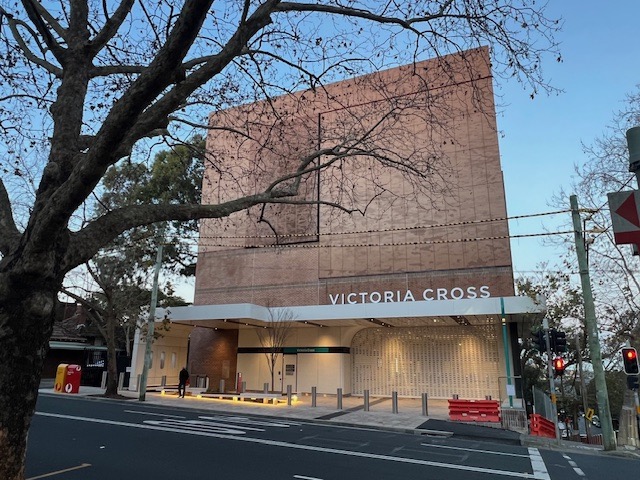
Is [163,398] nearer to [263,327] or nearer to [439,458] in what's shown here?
[263,327]

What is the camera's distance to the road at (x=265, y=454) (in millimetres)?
8008

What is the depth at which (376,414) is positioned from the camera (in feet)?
60.6

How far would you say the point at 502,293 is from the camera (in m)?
23.3

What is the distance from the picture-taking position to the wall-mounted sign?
23.8 m

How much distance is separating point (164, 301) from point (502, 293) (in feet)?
80.4

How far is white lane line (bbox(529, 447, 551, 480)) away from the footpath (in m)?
1.86

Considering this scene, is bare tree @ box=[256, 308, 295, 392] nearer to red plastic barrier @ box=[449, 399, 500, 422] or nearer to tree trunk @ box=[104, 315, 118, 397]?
tree trunk @ box=[104, 315, 118, 397]

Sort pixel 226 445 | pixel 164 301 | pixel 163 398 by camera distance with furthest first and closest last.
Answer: pixel 164 301, pixel 163 398, pixel 226 445

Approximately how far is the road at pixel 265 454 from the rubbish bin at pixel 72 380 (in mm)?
10474

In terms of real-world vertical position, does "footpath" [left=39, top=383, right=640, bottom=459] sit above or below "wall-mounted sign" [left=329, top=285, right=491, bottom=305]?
below

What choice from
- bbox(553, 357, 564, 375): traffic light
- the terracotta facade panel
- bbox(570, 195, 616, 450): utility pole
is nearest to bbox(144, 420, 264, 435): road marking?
bbox(570, 195, 616, 450): utility pole

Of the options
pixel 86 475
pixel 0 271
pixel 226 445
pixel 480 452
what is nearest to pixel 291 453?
pixel 226 445

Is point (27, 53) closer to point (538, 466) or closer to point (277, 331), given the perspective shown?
point (538, 466)

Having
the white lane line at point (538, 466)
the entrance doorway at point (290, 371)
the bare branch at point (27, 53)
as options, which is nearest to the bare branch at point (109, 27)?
the bare branch at point (27, 53)
